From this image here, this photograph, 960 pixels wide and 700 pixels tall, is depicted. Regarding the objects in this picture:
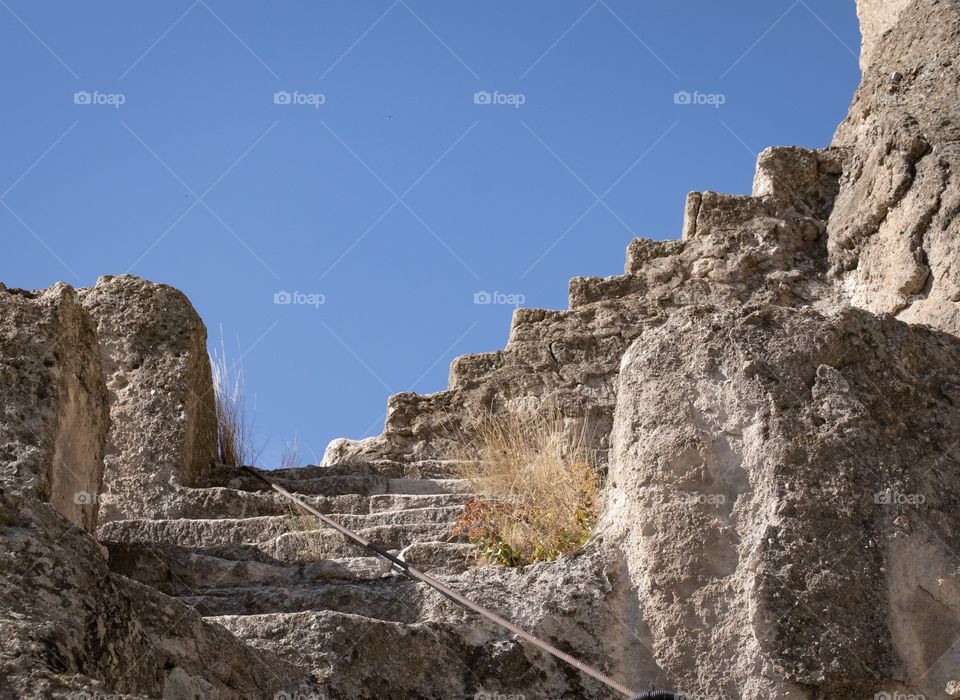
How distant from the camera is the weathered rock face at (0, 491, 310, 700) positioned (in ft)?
9.44

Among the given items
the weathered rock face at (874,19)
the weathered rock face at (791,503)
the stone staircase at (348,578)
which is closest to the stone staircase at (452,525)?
the stone staircase at (348,578)

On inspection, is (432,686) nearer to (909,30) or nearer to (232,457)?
(232,457)

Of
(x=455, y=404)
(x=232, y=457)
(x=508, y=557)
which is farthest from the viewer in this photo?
(x=455, y=404)

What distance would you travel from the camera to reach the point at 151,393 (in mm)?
7406

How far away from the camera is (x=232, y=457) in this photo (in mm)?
8031

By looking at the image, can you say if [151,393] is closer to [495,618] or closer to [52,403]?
[52,403]

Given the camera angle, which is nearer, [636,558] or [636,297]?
[636,558]

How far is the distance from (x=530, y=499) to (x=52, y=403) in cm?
220

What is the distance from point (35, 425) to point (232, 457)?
3055 mm

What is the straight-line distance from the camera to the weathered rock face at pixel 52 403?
494 centimetres

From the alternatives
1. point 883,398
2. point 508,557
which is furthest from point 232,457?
point 883,398

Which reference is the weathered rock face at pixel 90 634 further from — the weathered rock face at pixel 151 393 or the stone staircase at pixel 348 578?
the weathered rock face at pixel 151 393

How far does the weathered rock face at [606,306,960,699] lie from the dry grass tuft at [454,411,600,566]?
65 centimetres

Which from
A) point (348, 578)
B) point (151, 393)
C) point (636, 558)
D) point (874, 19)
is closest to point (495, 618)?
point (636, 558)
